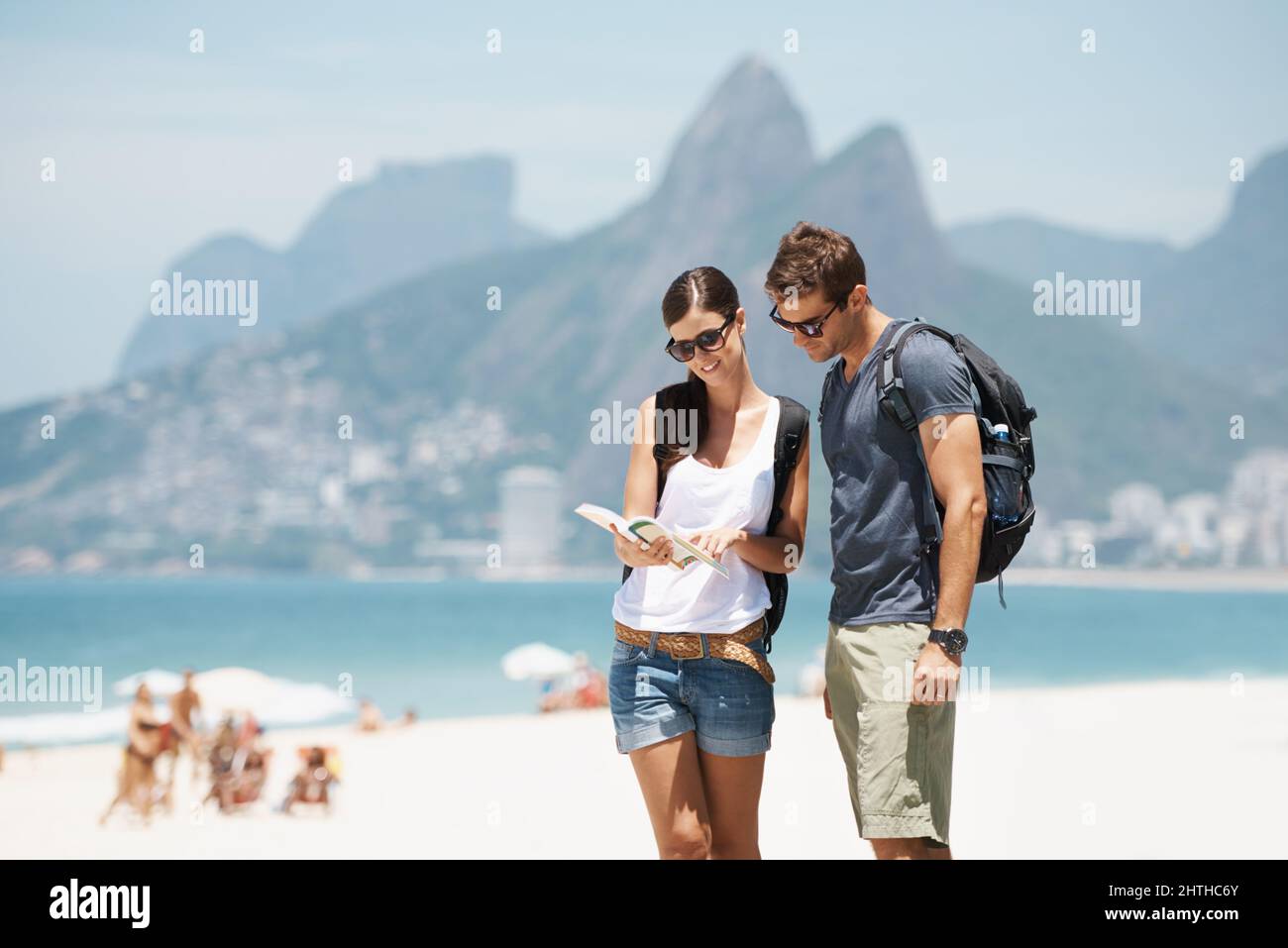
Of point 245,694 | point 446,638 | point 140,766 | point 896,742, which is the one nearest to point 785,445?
point 896,742

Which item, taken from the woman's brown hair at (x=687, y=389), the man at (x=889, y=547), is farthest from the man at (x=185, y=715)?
the man at (x=889, y=547)

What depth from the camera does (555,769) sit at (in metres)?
12.9

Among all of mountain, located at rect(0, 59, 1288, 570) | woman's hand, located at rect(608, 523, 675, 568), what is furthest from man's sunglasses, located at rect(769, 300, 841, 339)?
mountain, located at rect(0, 59, 1288, 570)

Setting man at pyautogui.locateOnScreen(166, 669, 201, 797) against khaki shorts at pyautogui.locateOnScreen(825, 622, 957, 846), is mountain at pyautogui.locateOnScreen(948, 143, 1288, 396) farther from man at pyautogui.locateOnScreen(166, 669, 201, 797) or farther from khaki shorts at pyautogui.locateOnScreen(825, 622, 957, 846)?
khaki shorts at pyautogui.locateOnScreen(825, 622, 957, 846)

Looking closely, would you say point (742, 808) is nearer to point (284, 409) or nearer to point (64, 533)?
point (64, 533)

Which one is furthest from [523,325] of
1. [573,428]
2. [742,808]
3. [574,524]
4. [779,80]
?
[742,808]

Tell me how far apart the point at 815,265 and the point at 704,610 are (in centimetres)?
81

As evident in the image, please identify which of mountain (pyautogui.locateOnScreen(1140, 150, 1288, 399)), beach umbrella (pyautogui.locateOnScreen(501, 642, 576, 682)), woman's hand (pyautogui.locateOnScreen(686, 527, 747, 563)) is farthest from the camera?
mountain (pyautogui.locateOnScreen(1140, 150, 1288, 399))

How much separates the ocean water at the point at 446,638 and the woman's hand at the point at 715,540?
24272 millimetres

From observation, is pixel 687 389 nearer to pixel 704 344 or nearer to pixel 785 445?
pixel 704 344

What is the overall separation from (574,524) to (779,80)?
242 ft

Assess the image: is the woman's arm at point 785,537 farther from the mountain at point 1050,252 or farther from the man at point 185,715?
the mountain at point 1050,252

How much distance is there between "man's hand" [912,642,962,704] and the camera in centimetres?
278

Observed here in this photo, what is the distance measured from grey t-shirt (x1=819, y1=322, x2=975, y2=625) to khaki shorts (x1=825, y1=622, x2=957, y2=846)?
0.06 meters
